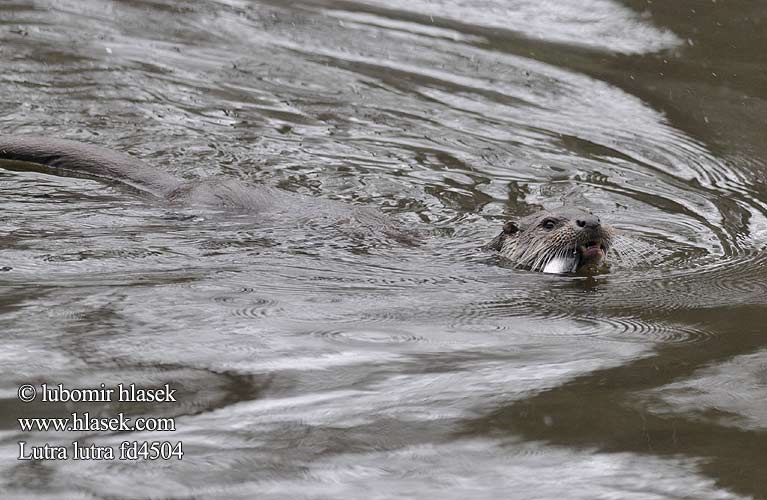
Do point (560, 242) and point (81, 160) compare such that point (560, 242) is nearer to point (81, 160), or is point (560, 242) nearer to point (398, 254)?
point (398, 254)

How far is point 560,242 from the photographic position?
454cm

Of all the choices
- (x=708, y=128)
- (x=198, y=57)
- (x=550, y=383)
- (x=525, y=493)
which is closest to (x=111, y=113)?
(x=198, y=57)

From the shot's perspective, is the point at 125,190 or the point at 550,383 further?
the point at 125,190

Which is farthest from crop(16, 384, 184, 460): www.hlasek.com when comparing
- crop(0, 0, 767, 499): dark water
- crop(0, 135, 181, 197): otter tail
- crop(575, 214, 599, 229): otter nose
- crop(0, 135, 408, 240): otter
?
crop(0, 135, 181, 197): otter tail

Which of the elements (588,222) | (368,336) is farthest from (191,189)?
(368,336)

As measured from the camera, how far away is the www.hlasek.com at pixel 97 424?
2406mm

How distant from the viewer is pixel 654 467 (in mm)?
2484

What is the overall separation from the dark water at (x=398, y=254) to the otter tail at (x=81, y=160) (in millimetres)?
132

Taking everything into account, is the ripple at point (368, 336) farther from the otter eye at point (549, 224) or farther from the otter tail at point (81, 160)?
the otter tail at point (81, 160)

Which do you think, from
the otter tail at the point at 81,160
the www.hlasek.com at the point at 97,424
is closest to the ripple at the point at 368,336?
the www.hlasek.com at the point at 97,424

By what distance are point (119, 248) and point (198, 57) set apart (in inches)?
127

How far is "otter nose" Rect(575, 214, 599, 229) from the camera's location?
4480mm

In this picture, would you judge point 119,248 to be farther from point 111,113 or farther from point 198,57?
point 198,57

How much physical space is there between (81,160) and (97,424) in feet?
9.28
